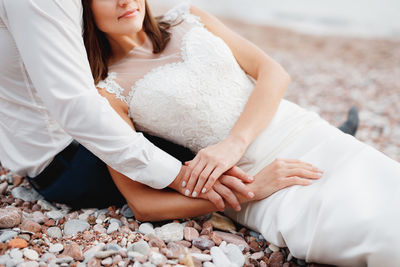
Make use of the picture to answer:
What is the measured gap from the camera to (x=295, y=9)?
14188 millimetres

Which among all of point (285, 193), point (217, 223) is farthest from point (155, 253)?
point (285, 193)

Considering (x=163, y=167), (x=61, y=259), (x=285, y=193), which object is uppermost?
(x=285, y=193)

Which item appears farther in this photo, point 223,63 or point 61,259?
point 223,63

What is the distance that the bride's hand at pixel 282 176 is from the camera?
194 cm

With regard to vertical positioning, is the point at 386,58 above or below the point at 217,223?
above

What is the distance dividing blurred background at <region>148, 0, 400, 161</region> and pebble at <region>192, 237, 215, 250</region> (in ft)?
7.94

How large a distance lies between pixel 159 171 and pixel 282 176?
0.64 m

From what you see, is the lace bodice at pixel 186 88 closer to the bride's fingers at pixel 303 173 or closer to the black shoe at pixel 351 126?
the bride's fingers at pixel 303 173

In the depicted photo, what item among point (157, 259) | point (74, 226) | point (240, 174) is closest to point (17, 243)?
point (74, 226)

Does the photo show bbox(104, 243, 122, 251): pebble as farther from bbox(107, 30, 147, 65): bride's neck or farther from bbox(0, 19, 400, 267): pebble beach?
bbox(107, 30, 147, 65): bride's neck

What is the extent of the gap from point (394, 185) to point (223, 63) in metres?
1.11

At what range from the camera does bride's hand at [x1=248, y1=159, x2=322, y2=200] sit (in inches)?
76.3

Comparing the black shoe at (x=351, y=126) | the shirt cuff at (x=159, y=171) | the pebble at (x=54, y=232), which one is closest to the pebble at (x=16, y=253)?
the pebble at (x=54, y=232)

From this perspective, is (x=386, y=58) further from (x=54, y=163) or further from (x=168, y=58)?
(x=54, y=163)
